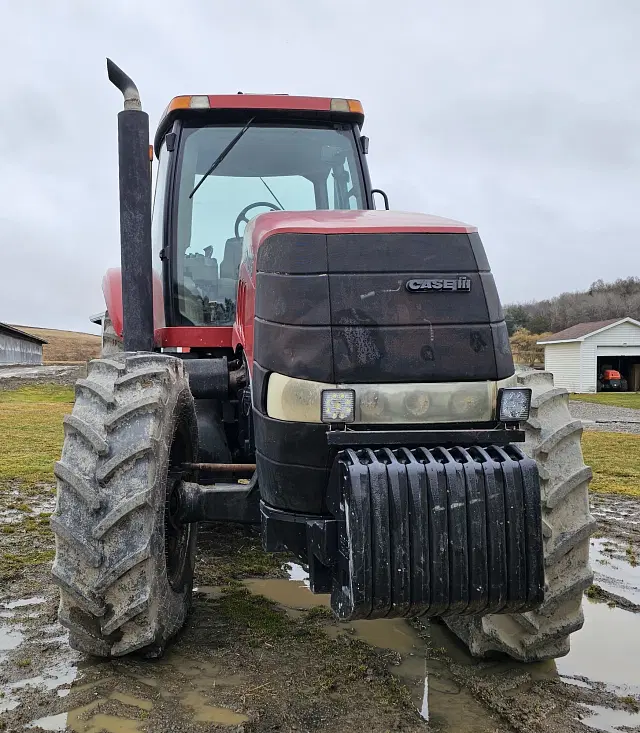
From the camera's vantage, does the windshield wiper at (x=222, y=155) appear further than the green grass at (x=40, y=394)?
No

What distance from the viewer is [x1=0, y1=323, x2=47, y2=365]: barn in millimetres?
43375

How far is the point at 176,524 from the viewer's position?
3.88 m

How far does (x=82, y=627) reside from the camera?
10.3 ft

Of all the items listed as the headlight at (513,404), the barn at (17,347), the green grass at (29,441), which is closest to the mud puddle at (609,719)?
the headlight at (513,404)

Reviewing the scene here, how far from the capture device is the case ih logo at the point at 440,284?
303 cm

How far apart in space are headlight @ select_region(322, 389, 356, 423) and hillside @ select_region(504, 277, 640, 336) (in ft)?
204

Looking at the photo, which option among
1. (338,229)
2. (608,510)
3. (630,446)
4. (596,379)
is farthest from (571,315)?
(338,229)

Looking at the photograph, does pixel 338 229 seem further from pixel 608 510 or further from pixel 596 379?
pixel 596 379

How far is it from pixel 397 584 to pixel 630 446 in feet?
35.9

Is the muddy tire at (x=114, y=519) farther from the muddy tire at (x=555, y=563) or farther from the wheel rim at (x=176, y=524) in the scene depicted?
the muddy tire at (x=555, y=563)

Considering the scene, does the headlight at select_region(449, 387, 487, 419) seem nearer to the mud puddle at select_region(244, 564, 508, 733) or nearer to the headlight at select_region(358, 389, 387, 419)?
the headlight at select_region(358, 389, 387, 419)

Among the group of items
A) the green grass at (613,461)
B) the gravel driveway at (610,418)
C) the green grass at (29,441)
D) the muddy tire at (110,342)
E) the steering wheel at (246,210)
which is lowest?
the gravel driveway at (610,418)

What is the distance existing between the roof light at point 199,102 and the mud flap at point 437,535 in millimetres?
2584

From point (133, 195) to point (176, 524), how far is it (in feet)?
5.35
